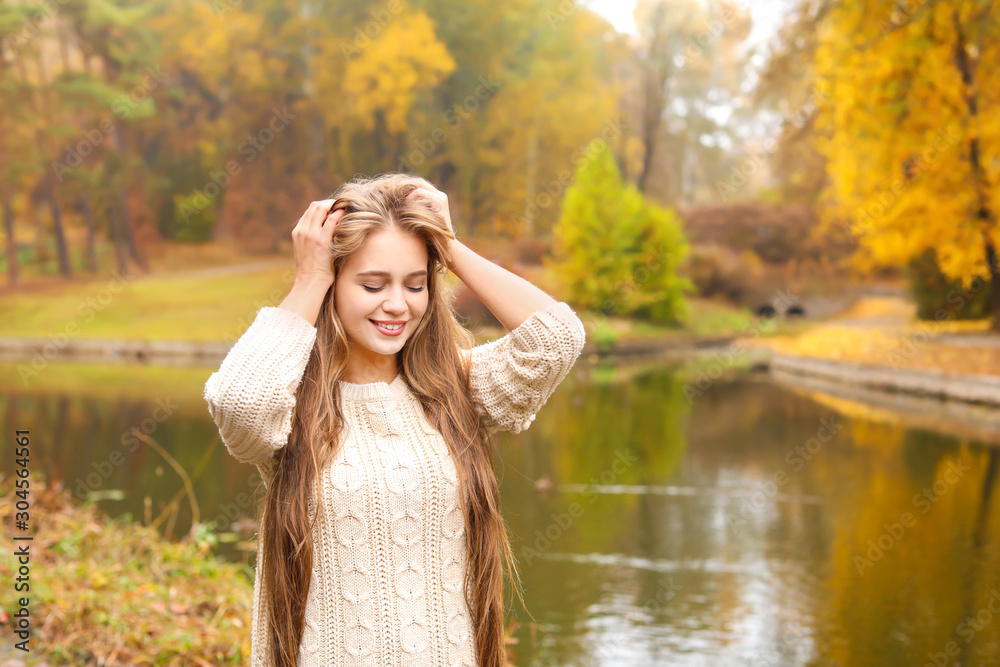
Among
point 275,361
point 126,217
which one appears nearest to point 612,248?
point 126,217

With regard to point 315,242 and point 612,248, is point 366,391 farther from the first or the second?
point 612,248

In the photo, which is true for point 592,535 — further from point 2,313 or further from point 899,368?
point 2,313

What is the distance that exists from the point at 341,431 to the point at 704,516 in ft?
17.0

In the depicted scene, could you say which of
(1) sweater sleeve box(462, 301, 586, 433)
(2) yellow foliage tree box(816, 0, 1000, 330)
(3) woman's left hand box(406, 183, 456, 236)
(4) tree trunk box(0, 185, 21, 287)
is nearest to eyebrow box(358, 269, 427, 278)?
(3) woman's left hand box(406, 183, 456, 236)

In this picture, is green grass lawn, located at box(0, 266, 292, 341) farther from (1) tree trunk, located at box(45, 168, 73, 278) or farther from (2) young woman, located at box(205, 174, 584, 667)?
(2) young woman, located at box(205, 174, 584, 667)

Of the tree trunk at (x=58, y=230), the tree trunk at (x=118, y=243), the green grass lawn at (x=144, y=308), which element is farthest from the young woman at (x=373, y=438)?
the tree trunk at (x=58, y=230)

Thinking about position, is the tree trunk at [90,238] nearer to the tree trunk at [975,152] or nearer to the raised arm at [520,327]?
the tree trunk at [975,152]

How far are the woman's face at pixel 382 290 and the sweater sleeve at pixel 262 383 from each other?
0.35 feet

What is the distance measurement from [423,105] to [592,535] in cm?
2765

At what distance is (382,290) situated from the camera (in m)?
1.79

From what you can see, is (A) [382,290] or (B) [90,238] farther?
(B) [90,238]

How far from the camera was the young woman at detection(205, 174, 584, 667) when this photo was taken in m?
1.70

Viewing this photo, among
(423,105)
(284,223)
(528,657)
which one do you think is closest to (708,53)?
(423,105)

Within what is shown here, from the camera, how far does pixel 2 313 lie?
23984 mm
